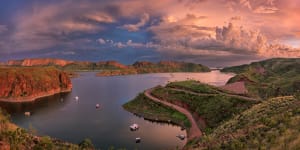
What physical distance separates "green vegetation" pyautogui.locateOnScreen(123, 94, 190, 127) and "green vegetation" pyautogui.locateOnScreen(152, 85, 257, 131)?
670 cm

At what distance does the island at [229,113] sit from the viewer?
29.1 m

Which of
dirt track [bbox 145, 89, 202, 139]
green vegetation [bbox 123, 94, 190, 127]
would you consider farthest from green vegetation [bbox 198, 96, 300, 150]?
green vegetation [bbox 123, 94, 190, 127]

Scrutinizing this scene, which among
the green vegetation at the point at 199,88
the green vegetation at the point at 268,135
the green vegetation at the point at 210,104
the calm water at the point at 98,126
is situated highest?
the green vegetation at the point at 268,135

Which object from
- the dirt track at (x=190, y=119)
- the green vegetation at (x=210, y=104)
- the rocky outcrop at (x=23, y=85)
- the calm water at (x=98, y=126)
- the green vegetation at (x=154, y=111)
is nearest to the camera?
the calm water at (x=98, y=126)

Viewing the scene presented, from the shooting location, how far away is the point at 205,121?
8606cm

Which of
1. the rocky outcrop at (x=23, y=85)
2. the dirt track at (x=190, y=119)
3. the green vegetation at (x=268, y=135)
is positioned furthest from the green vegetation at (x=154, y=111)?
the rocky outcrop at (x=23, y=85)

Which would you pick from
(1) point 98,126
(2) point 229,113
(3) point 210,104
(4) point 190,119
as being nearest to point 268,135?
(2) point 229,113

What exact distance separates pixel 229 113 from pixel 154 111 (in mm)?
38910

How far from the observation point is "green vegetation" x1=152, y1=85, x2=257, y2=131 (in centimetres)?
8125

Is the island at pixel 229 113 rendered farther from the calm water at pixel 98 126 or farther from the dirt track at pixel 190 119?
the calm water at pixel 98 126

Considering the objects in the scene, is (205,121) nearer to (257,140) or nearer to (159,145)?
(159,145)

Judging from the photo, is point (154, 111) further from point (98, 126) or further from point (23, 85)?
point (23, 85)

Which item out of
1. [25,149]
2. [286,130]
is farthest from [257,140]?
[25,149]

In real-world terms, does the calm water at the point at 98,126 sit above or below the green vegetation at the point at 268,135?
below
